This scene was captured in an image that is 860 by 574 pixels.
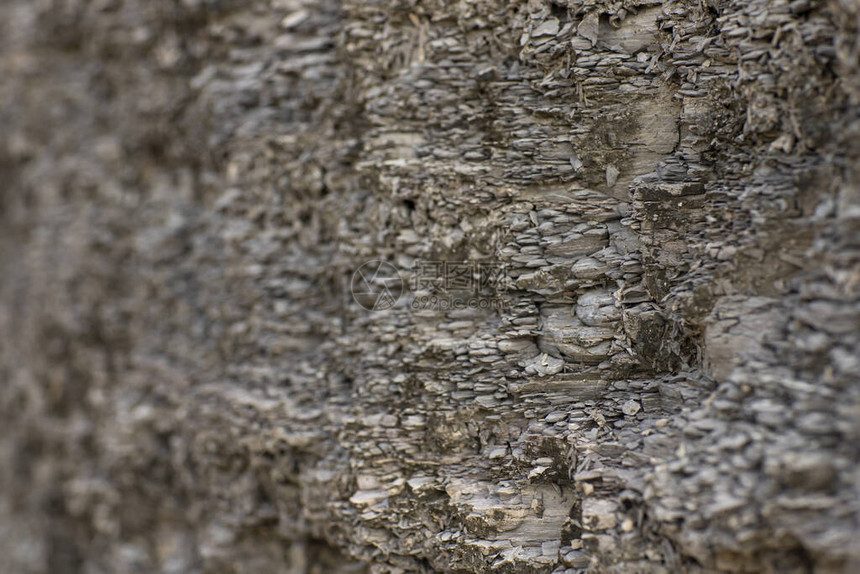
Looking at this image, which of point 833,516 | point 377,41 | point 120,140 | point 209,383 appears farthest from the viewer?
point 120,140

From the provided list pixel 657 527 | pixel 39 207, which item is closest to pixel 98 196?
pixel 39 207

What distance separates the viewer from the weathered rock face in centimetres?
429

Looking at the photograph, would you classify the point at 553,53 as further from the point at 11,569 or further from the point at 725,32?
the point at 11,569

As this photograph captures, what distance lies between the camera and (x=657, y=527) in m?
4.56

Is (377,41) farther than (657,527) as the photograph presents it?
Yes

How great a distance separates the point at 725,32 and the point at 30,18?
971 centimetres

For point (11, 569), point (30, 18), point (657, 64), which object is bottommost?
point (11, 569)

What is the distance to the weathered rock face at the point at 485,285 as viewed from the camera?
429 cm

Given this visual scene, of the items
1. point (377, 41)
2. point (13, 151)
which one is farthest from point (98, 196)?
point (377, 41)

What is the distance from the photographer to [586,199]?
218 inches

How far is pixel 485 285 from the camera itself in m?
5.78

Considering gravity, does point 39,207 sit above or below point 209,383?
above

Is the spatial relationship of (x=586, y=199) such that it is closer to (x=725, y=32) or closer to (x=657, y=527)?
(x=725, y=32)

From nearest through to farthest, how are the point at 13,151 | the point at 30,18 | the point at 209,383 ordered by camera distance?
the point at 209,383 → the point at 30,18 → the point at 13,151
